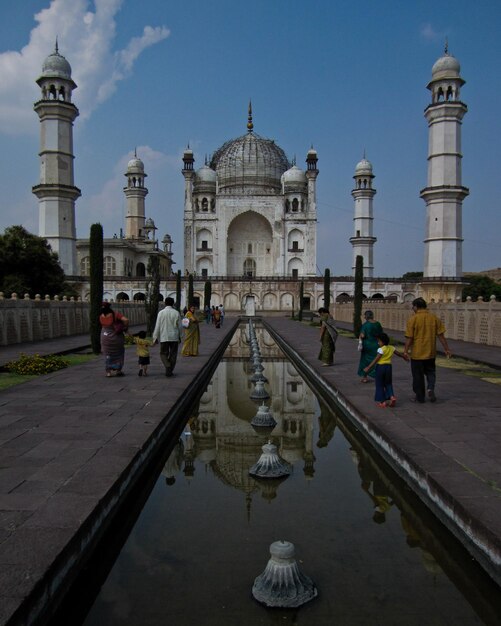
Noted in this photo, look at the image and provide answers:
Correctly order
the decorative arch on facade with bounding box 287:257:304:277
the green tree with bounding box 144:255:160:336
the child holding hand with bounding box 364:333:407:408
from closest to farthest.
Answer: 1. the child holding hand with bounding box 364:333:407:408
2. the green tree with bounding box 144:255:160:336
3. the decorative arch on facade with bounding box 287:257:304:277

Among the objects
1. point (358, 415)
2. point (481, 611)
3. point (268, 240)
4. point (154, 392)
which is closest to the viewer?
point (481, 611)

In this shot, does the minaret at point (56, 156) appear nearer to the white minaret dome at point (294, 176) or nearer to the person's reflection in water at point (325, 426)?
the white minaret dome at point (294, 176)

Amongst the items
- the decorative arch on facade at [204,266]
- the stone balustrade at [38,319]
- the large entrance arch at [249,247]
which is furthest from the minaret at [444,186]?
the stone balustrade at [38,319]

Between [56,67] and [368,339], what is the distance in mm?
41128

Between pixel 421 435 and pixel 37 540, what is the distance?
11.1 ft

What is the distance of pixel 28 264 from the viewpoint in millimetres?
30453

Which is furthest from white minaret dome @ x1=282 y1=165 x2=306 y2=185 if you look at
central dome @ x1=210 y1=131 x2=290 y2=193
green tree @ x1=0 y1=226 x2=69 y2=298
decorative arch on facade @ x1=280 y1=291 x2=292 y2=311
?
green tree @ x1=0 y1=226 x2=69 y2=298

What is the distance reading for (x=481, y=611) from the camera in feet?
8.78

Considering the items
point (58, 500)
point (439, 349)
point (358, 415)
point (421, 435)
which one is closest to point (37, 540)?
point (58, 500)

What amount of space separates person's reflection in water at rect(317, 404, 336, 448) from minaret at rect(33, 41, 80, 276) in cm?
3706

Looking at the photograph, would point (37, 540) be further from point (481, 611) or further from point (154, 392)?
point (154, 392)

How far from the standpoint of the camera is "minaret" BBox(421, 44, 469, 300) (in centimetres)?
3962

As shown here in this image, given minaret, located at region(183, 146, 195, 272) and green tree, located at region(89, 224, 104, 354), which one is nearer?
green tree, located at region(89, 224, 104, 354)

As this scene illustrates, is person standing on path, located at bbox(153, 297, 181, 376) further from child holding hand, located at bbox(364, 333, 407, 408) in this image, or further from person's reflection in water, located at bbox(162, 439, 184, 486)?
child holding hand, located at bbox(364, 333, 407, 408)
